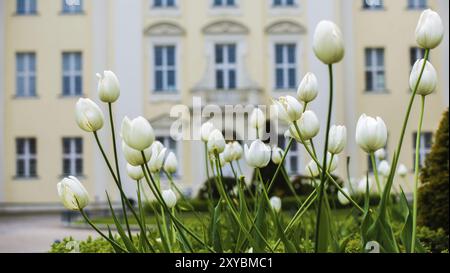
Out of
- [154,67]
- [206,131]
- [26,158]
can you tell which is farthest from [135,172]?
[154,67]

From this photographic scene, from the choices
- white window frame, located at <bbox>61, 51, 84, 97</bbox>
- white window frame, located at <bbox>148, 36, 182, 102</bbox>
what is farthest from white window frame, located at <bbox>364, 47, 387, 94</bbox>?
white window frame, located at <bbox>61, 51, 84, 97</bbox>

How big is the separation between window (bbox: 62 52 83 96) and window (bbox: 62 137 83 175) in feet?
3.09

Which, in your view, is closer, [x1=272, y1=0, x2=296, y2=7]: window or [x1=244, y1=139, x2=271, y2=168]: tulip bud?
[x1=244, y1=139, x2=271, y2=168]: tulip bud

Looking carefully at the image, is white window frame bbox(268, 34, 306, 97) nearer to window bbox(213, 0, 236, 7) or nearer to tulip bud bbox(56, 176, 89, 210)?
window bbox(213, 0, 236, 7)

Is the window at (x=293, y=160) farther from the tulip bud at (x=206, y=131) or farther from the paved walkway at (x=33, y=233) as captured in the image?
the tulip bud at (x=206, y=131)

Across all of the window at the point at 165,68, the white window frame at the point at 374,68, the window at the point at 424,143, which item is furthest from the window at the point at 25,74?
the window at the point at 424,143

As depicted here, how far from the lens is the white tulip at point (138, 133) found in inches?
43.8

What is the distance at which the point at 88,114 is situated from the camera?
49.4 inches

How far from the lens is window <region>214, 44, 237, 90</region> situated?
14.8m

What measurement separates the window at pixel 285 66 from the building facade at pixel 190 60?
20 mm

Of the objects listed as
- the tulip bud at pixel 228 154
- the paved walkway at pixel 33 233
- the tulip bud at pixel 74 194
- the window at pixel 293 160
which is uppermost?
the tulip bud at pixel 228 154

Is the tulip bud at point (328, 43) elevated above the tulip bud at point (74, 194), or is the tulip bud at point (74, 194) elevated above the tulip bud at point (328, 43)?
the tulip bud at point (328, 43)

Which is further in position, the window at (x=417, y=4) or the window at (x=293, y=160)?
the window at (x=417, y=4)
